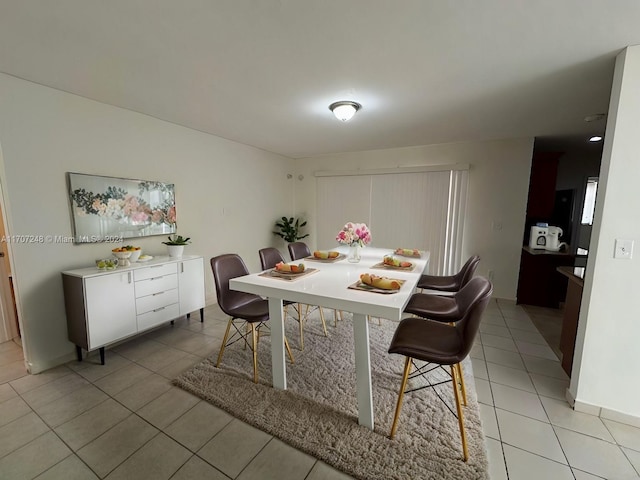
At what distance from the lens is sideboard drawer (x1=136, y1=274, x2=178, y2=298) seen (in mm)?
2566

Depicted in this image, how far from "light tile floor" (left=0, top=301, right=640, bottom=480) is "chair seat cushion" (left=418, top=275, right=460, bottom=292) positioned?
27.6 inches

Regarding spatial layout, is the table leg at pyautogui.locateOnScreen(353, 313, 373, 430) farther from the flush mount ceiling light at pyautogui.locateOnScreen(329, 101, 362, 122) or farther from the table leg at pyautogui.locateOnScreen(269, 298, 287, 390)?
the flush mount ceiling light at pyautogui.locateOnScreen(329, 101, 362, 122)

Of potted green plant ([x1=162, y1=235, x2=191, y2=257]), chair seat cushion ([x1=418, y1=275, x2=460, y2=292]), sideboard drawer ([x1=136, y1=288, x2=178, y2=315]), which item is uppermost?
potted green plant ([x1=162, y1=235, x2=191, y2=257])

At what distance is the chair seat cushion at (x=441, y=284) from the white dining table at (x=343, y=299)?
55 cm

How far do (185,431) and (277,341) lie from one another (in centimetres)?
75

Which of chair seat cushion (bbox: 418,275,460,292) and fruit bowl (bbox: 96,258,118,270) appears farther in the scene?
chair seat cushion (bbox: 418,275,460,292)

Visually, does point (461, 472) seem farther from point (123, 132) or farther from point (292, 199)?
point (292, 199)

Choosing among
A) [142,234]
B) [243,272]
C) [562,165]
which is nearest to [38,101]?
[142,234]

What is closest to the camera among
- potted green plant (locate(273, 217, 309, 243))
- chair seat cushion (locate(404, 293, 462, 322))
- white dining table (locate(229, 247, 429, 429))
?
white dining table (locate(229, 247, 429, 429))

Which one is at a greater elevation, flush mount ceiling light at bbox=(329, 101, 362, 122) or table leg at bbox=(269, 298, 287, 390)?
flush mount ceiling light at bbox=(329, 101, 362, 122)

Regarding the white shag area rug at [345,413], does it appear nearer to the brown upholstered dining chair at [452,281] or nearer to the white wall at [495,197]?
the brown upholstered dining chair at [452,281]

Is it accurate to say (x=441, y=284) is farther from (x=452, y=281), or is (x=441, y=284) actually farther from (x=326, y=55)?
(x=326, y=55)

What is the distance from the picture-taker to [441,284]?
9.11 ft

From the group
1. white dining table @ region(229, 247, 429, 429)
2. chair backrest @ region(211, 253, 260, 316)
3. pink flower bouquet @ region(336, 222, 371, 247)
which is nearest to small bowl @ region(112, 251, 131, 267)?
chair backrest @ region(211, 253, 260, 316)
